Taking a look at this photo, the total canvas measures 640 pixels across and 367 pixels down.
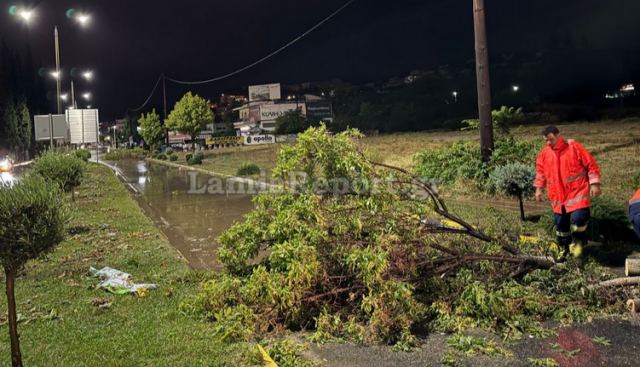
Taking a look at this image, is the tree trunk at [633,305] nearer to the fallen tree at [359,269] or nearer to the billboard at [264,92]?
the fallen tree at [359,269]

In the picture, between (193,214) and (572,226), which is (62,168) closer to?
(193,214)

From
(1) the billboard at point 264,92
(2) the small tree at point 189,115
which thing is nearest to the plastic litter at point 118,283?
(2) the small tree at point 189,115

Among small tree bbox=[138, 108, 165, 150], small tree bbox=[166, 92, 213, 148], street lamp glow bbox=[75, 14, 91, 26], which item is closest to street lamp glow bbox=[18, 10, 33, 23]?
street lamp glow bbox=[75, 14, 91, 26]

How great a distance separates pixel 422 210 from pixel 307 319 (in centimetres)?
180

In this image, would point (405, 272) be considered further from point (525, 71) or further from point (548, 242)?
point (525, 71)

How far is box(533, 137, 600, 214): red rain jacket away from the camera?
6746 mm

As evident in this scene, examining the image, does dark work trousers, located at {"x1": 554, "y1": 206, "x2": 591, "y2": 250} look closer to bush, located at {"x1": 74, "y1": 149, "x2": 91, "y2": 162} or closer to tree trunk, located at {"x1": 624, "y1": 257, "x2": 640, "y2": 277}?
tree trunk, located at {"x1": 624, "y1": 257, "x2": 640, "y2": 277}

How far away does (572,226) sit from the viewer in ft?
23.6

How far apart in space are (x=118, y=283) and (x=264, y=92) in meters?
131

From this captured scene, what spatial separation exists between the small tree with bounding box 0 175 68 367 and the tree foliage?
57747mm

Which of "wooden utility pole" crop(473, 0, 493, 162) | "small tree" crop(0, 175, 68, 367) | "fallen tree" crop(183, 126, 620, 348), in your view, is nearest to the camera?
"small tree" crop(0, 175, 68, 367)

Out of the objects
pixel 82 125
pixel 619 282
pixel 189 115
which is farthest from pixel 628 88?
pixel 619 282

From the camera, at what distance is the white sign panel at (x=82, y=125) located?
115 feet

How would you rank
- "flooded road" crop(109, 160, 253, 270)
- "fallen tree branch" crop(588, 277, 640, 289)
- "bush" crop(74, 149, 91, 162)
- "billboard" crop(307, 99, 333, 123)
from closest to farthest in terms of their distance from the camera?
1. "fallen tree branch" crop(588, 277, 640, 289)
2. "flooded road" crop(109, 160, 253, 270)
3. "bush" crop(74, 149, 91, 162)
4. "billboard" crop(307, 99, 333, 123)
